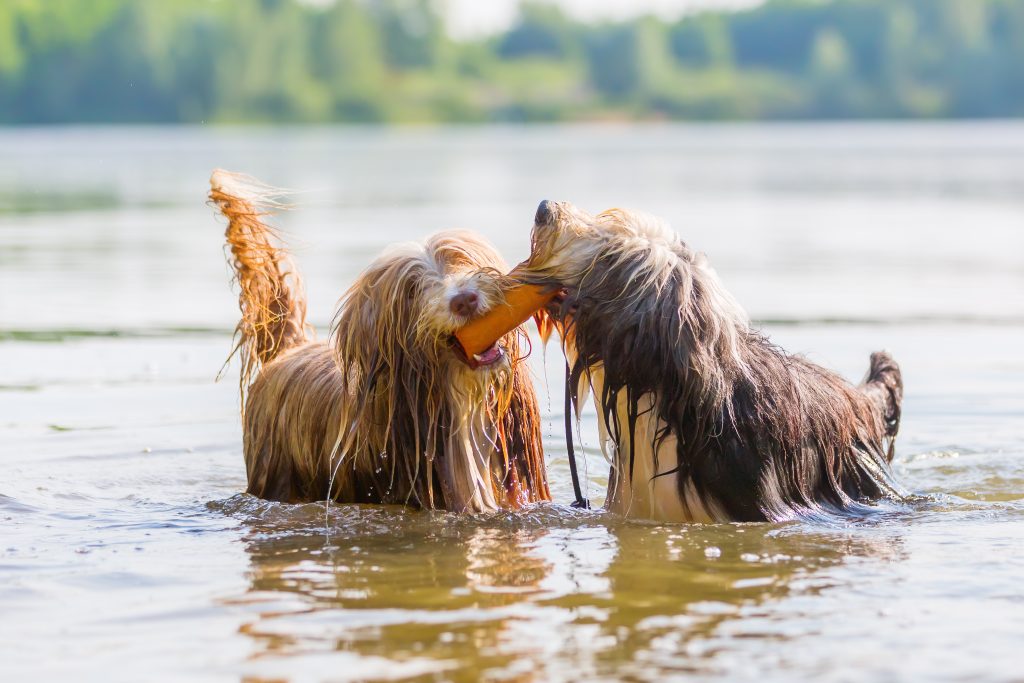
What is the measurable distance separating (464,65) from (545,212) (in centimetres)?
13067

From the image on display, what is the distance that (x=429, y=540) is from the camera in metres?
6.18

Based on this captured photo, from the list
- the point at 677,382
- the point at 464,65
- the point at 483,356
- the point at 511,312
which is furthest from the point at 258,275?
the point at 464,65

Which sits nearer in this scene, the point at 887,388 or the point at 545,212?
the point at 545,212

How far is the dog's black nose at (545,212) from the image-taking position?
5688 millimetres

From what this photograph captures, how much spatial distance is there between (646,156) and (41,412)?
134 feet

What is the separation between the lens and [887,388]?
7.02 metres

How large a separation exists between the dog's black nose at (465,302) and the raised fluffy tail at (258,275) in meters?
1.74

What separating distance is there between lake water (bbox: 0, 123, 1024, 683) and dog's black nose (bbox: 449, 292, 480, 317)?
98cm

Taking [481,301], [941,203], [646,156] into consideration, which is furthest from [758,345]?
[646,156]

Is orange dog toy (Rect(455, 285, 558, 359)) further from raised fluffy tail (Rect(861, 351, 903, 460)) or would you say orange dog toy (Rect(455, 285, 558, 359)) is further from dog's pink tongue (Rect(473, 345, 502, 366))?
raised fluffy tail (Rect(861, 351, 903, 460))

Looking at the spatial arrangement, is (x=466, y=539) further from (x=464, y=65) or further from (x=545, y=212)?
(x=464, y=65)

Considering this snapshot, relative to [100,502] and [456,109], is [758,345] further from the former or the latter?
[456,109]

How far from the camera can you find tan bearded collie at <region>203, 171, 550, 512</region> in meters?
5.94

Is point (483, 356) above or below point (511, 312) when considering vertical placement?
below
